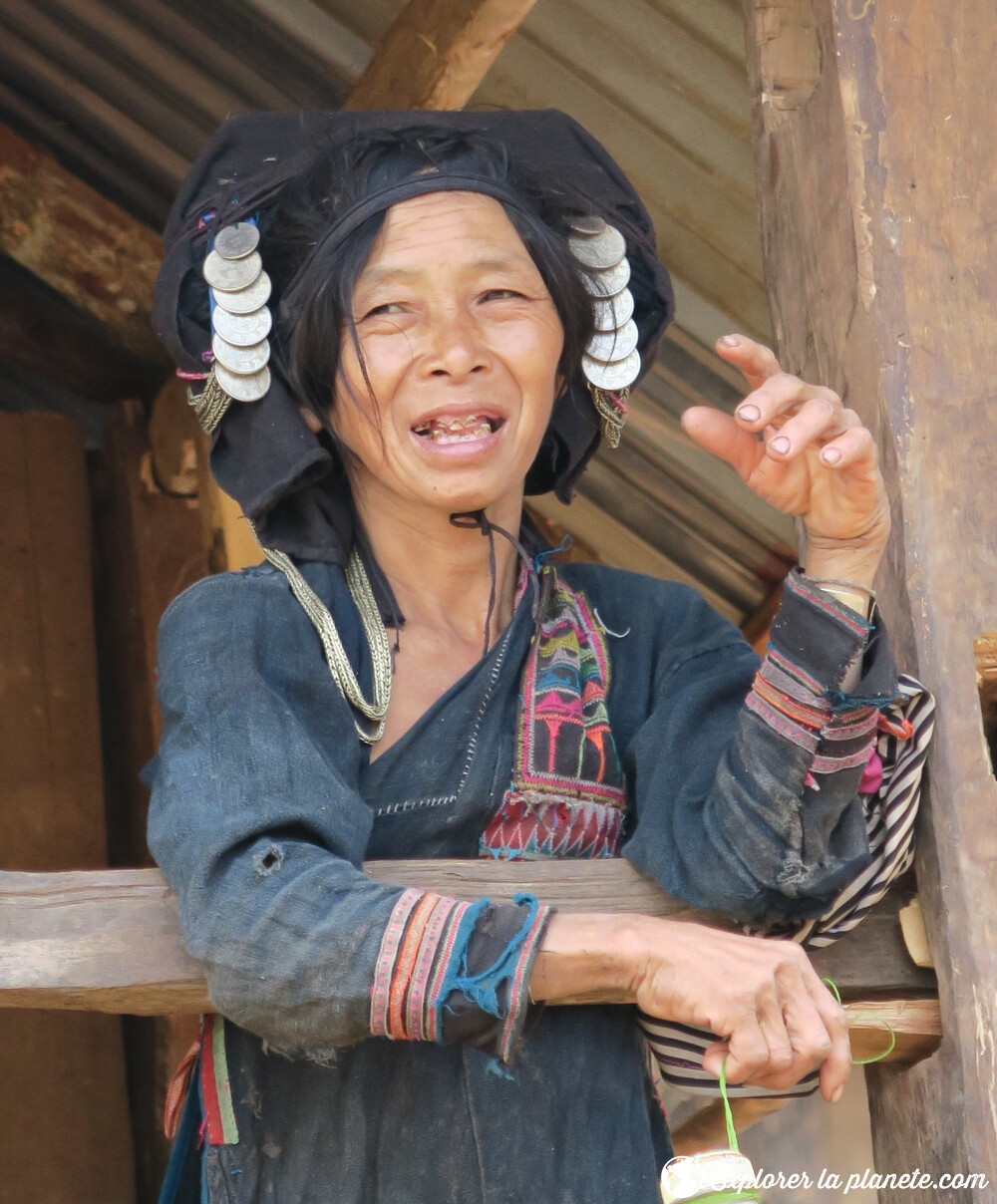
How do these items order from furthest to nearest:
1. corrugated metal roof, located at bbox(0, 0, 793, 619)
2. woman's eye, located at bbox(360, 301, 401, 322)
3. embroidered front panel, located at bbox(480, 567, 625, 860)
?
corrugated metal roof, located at bbox(0, 0, 793, 619)
woman's eye, located at bbox(360, 301, 401, 322)
embroidered front panel, located at bbox(480, 567, 625, 860)

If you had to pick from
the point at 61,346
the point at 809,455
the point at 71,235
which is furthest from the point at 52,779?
the point at 809,455

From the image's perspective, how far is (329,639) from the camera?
7.44ft

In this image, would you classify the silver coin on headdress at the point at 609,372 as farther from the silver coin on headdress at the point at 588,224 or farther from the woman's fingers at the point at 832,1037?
the woman's fingers at the point at 832,1037

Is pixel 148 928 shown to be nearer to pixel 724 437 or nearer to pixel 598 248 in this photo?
pixel 724 437

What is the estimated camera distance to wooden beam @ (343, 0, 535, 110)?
3.12 meters

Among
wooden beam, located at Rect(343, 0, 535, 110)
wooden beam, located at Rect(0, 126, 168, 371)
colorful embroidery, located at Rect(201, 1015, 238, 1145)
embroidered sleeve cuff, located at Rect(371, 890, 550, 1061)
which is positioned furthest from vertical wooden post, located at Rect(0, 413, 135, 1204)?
embroidered sleeve cuff, located at Rect(371, 890, 550, 1061)

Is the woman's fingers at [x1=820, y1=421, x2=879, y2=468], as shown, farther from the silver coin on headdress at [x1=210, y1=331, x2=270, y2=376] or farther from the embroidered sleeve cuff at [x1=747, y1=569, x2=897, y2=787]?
the silver coin on headdress at [x1=210, y1=331, x2=270, y2=376]

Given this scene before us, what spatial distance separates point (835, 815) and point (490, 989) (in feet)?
1.74

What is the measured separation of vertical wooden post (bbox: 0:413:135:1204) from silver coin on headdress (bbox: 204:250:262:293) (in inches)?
94.4

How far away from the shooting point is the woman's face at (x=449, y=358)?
2332mm

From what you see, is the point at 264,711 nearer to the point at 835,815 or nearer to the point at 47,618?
the point at 835,815

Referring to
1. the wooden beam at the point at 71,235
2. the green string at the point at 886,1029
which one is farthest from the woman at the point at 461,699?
the wooden beam at the point at 71,235

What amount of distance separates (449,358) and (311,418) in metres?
0.27

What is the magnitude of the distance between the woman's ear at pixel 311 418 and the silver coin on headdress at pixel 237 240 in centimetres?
23
